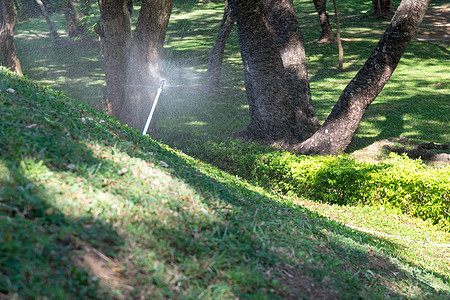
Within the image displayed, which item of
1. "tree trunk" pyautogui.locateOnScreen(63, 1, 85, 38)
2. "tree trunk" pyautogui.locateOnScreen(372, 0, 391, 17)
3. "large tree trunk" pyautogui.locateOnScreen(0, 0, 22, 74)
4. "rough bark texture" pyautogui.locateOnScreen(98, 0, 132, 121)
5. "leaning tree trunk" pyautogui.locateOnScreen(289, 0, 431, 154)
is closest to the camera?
"leaning tree trunk" pyautogui.locateOnScreen(289, 0, 431, 154)

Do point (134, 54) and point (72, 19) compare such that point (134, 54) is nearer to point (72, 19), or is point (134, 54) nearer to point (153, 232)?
point (153, 232)

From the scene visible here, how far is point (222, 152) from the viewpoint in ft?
25.7

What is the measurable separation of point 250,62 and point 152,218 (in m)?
5.82

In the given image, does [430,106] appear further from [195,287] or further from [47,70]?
[47,70]

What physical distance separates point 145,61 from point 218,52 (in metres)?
5.76

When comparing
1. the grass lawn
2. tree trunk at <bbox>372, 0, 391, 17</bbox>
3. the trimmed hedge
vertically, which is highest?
the grass lawn

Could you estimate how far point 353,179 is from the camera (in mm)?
6562

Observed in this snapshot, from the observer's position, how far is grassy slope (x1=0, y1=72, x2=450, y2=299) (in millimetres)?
2154

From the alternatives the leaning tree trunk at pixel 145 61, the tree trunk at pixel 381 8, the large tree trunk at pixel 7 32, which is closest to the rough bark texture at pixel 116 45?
the leaning tree trunk at pixel 145 61

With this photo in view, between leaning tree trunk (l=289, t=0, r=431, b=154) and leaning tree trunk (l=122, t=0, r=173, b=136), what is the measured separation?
3031mm

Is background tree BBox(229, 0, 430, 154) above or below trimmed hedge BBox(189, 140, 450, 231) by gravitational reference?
above

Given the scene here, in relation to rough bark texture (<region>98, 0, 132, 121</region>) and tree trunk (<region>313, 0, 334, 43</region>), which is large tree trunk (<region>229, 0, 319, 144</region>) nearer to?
rough bark texture (<region>98, 0, 132, 121</region>)

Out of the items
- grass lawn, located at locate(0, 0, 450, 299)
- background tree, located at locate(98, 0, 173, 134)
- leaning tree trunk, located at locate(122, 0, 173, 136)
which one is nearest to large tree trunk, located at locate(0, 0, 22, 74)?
background tree, located at locate(98, 0, 173, 134)

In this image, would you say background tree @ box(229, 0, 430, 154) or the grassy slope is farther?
background tree @ box(229, 0, 430, 154)
